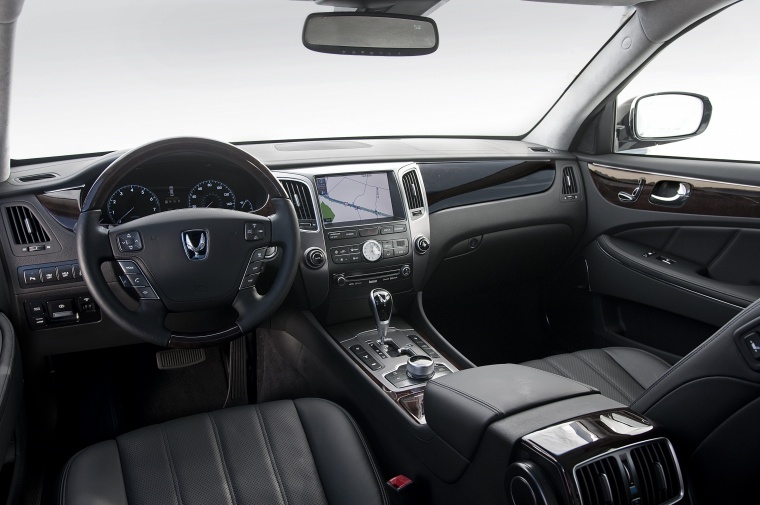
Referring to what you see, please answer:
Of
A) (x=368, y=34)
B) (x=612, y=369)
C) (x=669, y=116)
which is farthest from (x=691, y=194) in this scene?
(x=368, y=34)

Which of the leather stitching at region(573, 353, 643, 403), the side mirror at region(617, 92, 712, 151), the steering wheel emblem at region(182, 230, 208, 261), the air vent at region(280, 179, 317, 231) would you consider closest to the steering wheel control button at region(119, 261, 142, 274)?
the steering wheel emblem at region(182, 230, 208, 261)

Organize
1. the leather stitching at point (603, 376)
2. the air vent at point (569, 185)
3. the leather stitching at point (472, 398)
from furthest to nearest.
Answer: the air vent at point (569, 185) → the leather stitching at point (603, 376) → the leather stitching at point (472, 398)

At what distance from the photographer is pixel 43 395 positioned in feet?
7.82

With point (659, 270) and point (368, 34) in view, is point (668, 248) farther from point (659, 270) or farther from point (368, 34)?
point (368, 34)

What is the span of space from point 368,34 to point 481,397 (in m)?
1.20

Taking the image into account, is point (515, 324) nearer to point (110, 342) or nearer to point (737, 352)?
point (110, 342)

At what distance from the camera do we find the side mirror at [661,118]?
279 centimetres

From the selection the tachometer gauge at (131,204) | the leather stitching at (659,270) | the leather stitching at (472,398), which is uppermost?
the tachometer gauge at (131,204)

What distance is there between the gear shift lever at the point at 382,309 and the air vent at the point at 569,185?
1.11 m

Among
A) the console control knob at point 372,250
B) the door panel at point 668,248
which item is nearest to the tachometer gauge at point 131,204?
the console control knob at point 372,250

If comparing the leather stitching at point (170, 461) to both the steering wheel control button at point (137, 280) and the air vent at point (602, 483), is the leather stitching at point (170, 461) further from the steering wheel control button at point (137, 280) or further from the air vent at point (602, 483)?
the air vent at point (602, 483)

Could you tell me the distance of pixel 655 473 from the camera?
1286 mm

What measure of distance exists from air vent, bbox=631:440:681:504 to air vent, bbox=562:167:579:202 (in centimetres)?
190

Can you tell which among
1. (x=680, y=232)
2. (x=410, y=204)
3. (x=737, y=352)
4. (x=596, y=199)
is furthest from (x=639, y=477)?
(x=596, y=199)
